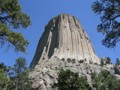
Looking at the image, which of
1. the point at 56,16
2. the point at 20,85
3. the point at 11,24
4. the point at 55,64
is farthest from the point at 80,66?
the point at 11,24

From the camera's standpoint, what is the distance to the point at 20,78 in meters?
89.1

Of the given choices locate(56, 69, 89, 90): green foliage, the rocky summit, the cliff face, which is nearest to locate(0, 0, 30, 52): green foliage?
locate(56, 69, 89, 90): green foliage

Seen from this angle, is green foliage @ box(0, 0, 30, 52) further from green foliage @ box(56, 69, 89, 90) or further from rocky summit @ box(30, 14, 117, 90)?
rocky summit @ box(30, 14, 117, 90)

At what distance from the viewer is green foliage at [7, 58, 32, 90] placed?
84.0 metres

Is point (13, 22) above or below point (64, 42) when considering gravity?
below

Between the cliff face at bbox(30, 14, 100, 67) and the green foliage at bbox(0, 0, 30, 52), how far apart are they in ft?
382

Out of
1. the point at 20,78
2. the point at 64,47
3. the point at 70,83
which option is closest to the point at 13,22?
the point at 70,83

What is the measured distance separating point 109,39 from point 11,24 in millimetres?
7739

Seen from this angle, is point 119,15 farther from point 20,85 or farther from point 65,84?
point 20,85

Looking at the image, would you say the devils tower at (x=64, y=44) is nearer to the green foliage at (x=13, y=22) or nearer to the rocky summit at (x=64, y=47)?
the rocky summit at (x=64, y=47)

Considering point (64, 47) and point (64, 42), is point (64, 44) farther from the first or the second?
point (64, 47)

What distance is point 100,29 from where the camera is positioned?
20594 mm

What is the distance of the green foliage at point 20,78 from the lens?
84000mm

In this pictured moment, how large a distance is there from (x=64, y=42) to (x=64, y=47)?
255 inches
